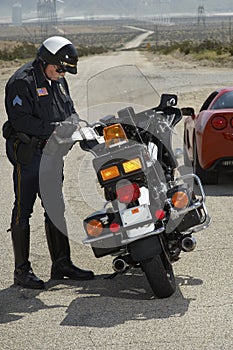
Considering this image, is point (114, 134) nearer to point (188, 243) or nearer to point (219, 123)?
point (188, 243)

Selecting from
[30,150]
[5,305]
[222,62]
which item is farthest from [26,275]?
[222,62]

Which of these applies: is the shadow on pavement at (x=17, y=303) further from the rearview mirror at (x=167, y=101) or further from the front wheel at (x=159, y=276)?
the rearview mirror at (x=167, y=101)

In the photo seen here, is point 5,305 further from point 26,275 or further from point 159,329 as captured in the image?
point 159,329

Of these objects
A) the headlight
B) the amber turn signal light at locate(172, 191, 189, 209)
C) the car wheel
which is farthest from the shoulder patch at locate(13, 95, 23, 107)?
the car wheel

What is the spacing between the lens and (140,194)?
5.52 metres

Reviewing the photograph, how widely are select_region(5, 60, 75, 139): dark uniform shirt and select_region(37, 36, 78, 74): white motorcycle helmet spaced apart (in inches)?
6.9

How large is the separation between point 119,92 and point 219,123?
11.2ft

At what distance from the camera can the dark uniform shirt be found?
19.4ft

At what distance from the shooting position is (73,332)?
4996mm

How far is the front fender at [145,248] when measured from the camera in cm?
547

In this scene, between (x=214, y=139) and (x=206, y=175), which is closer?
(x=214, y=139)

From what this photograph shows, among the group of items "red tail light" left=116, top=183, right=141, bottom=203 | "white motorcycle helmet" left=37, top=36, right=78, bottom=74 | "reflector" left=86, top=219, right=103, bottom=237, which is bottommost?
"reflector" left=86, top=219, right=103, bottom=237

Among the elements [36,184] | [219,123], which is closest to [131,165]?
[36,184]

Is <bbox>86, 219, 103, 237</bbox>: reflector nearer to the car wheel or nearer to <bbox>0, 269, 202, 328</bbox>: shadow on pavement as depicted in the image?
<bbox>0, 269, 202, 328</bbox>: shadow on pavement
